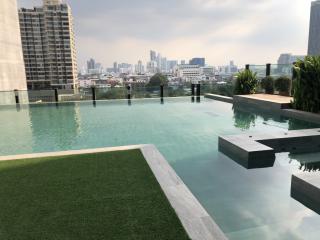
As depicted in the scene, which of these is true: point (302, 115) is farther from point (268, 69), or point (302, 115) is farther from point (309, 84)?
point (268, 69)

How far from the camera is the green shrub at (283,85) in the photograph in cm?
1322

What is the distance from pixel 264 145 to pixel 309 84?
4.73m

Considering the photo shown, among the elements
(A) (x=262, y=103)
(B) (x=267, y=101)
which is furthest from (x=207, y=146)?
(A) (x=262, y=103)

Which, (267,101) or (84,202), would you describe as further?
(267,101)

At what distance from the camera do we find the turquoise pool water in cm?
327

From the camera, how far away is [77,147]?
21.5 ft

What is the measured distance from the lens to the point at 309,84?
8.93m

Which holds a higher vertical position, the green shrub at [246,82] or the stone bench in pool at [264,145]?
the green shrub at [246,82]

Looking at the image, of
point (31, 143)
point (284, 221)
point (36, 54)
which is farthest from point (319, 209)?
point (36, 54)

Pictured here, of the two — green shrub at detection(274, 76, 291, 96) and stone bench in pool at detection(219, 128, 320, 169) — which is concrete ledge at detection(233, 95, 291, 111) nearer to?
green shrub at detection(274, 76, 291, 96)

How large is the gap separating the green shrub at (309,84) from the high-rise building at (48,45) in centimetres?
11558

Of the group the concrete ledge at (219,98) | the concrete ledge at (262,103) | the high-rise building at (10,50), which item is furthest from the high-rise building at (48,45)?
the concrete ledge at (262,103)

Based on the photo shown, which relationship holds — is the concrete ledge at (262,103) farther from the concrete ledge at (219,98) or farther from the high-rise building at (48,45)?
the high-rise building at (48,45)

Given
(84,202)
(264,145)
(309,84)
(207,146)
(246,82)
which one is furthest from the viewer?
(246,82)
